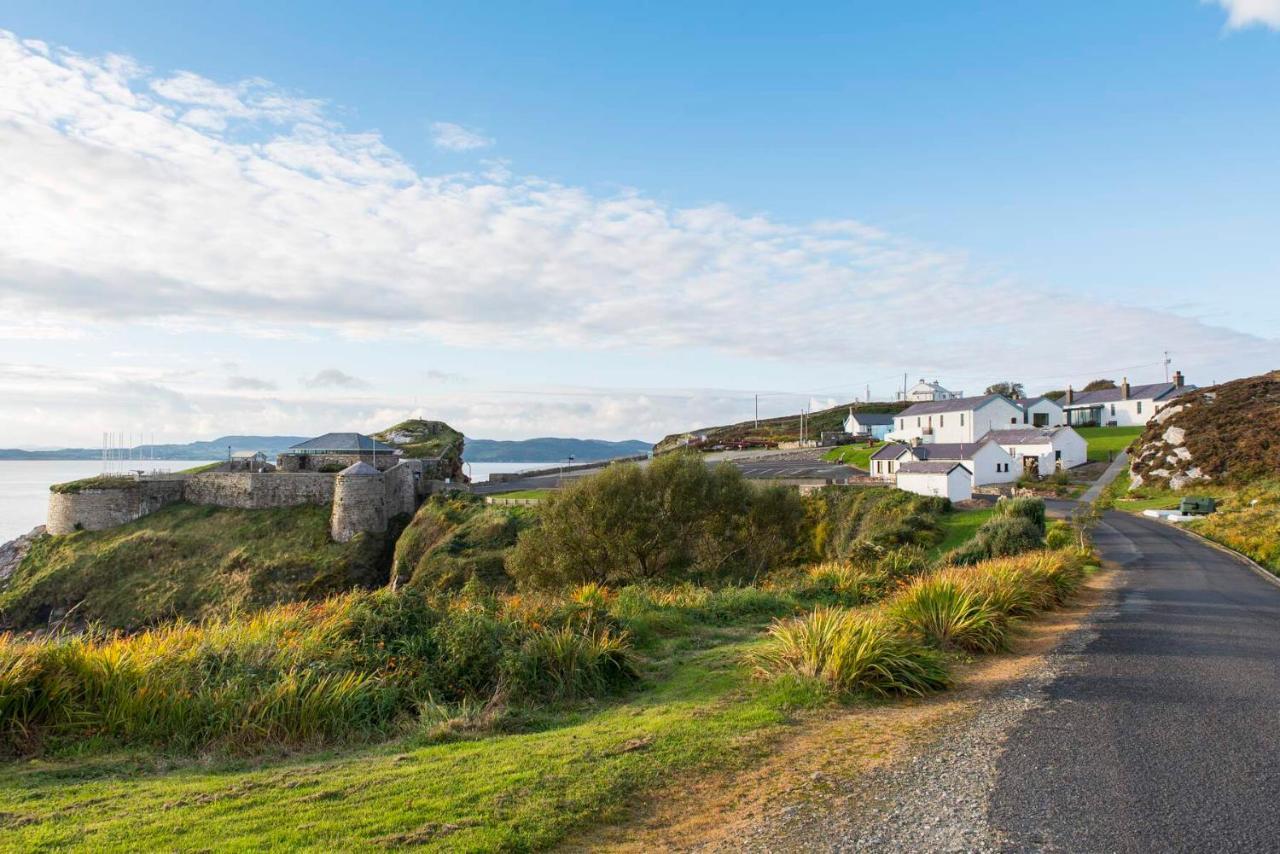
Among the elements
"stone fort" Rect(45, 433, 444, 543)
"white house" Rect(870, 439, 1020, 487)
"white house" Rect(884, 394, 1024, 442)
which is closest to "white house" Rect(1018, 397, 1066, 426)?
"white house" Rect(884, 394, 1024, 442)

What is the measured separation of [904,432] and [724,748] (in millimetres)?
72577

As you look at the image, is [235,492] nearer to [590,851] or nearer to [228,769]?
[228,769]

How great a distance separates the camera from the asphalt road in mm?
4973

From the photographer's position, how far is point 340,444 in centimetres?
5544

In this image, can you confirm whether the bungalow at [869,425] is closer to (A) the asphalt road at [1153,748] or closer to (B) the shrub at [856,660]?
(A) the asphalt road at [1153,748]

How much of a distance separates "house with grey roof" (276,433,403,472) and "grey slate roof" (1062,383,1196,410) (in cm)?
6982

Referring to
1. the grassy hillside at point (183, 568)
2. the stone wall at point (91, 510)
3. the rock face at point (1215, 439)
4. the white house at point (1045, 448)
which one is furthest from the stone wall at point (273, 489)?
the rock face at point (1215, 439)

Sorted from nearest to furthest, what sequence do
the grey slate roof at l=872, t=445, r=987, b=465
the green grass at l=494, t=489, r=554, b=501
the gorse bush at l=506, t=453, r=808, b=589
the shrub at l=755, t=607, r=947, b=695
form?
the shrub at l=755, t=607, r=947, b=695 < the gorse bush at l=506, t=453, r=808, b=589 < the green grass at l=494, t=489, r=554, b=501 < the grey slate roof at l=872, t=445, r=987, b=465

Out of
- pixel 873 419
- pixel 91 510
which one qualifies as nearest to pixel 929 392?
pixel 873 419

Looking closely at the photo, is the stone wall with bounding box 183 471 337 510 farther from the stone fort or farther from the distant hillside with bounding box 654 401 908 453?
the distant hillside with bounding box 654 401 908 453

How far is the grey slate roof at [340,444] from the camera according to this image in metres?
54.6

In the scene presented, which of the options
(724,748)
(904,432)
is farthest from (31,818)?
(904,432)

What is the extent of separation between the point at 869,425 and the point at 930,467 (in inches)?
1963

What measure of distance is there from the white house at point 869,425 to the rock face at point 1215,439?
1129 inches
